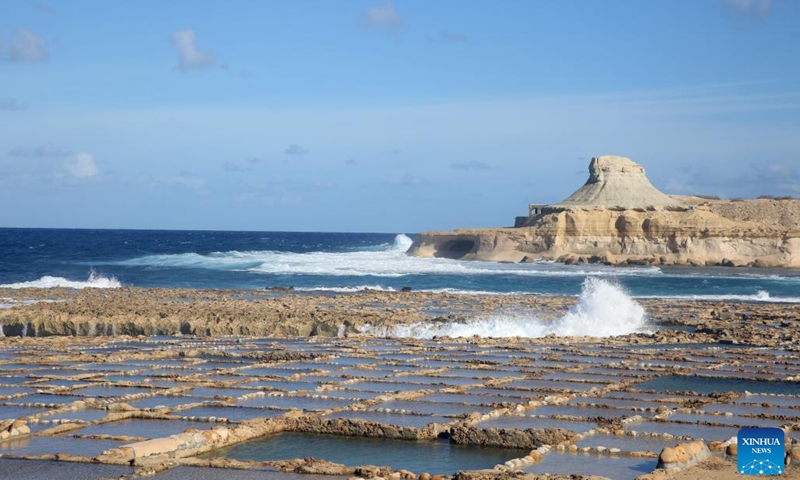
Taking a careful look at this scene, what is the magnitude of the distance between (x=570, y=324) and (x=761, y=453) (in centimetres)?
1722

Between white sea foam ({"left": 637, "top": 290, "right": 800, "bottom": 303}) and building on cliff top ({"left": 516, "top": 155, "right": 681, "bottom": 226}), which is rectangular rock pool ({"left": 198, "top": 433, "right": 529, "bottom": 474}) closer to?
white sea foam ({"left": 637, "top": 290, "right": 800, "bottom": 303})

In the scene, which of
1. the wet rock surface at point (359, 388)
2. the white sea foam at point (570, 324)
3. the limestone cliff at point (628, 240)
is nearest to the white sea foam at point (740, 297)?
Result: the white sea foam at point (570, 324)

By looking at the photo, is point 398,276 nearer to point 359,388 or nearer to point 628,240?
point 628,240

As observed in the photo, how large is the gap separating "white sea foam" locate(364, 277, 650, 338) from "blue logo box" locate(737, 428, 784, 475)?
605 inches

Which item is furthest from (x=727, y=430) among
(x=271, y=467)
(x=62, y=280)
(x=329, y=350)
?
(x=62, y=280)

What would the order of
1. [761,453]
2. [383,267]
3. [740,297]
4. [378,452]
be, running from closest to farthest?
[761,453] → [378,452] → [740,297] → [383,267]

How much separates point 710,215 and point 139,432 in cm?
6698

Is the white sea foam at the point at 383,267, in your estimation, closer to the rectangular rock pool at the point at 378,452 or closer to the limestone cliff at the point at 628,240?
the limestone cliff at the point at 628,240

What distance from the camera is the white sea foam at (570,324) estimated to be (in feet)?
78.7

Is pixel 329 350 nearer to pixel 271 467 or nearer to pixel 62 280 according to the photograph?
pixel 271 467

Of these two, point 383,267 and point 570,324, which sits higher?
point 383,267

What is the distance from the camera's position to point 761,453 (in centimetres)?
820

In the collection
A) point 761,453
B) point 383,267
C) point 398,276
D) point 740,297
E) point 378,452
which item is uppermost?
point 383,267

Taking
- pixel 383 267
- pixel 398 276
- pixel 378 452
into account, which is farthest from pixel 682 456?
pixel 383 267
